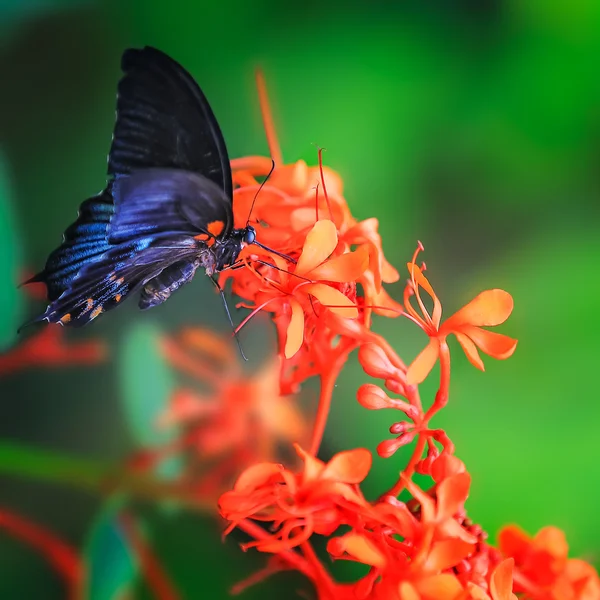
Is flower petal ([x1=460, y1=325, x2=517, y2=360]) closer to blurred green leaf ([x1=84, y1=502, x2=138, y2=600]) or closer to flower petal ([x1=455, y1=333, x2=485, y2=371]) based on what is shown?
flower petal ([x1=455, y1=333, x2=485, y2=371])

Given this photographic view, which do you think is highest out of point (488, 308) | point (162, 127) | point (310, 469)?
point (162, 127)

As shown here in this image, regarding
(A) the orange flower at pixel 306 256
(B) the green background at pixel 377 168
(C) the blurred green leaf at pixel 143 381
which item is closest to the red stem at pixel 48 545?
(B) the green background at pixel 377 168

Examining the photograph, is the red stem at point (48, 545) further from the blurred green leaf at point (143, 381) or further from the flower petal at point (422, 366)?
the flower petal at point (422, 366)

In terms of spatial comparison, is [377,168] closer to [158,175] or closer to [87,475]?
[158,175]

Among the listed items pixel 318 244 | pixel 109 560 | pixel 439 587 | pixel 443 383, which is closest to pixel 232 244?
pixel 318 244

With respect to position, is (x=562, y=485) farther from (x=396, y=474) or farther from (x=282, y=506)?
(x=282, y=506)
